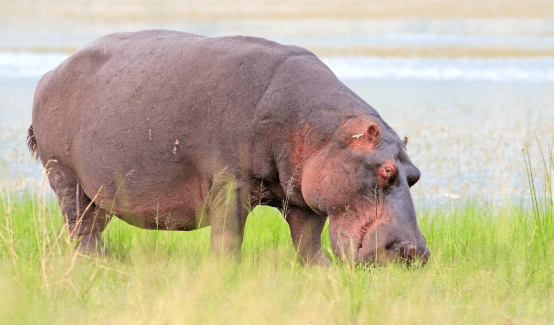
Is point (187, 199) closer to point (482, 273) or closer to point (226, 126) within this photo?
point (226, 126)

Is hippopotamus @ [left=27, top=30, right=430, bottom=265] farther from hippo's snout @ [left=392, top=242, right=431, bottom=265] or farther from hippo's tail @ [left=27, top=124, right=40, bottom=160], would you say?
hippo's tail @ [left=27, top=124, right=40, bottom=160]

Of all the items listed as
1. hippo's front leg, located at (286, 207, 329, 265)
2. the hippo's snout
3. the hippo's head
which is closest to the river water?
hippo's front leg, located at (286, 207, 329, 265)

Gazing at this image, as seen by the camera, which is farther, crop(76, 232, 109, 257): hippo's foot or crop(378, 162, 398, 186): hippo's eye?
crop(76, 232, 109, 257): hippo's foot

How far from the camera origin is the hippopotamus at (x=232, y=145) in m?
4.56

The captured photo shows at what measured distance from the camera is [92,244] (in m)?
5.69

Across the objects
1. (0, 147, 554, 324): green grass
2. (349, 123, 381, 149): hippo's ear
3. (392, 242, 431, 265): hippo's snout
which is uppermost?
(349, 123, 381, 149): hippo's ear

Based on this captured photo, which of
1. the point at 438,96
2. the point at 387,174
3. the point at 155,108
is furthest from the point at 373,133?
the point at 438,96

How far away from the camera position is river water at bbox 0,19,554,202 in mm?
8617

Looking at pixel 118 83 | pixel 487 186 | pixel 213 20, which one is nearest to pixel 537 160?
pixel 487 186

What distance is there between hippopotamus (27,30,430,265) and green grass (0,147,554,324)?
0.21 metres

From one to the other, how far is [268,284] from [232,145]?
90cm

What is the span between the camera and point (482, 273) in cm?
460

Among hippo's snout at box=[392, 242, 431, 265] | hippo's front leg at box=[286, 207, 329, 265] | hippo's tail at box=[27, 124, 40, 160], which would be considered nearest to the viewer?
hippo's snout at box=[392, 242, 431, 265]

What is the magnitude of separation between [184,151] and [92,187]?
2.73ft
